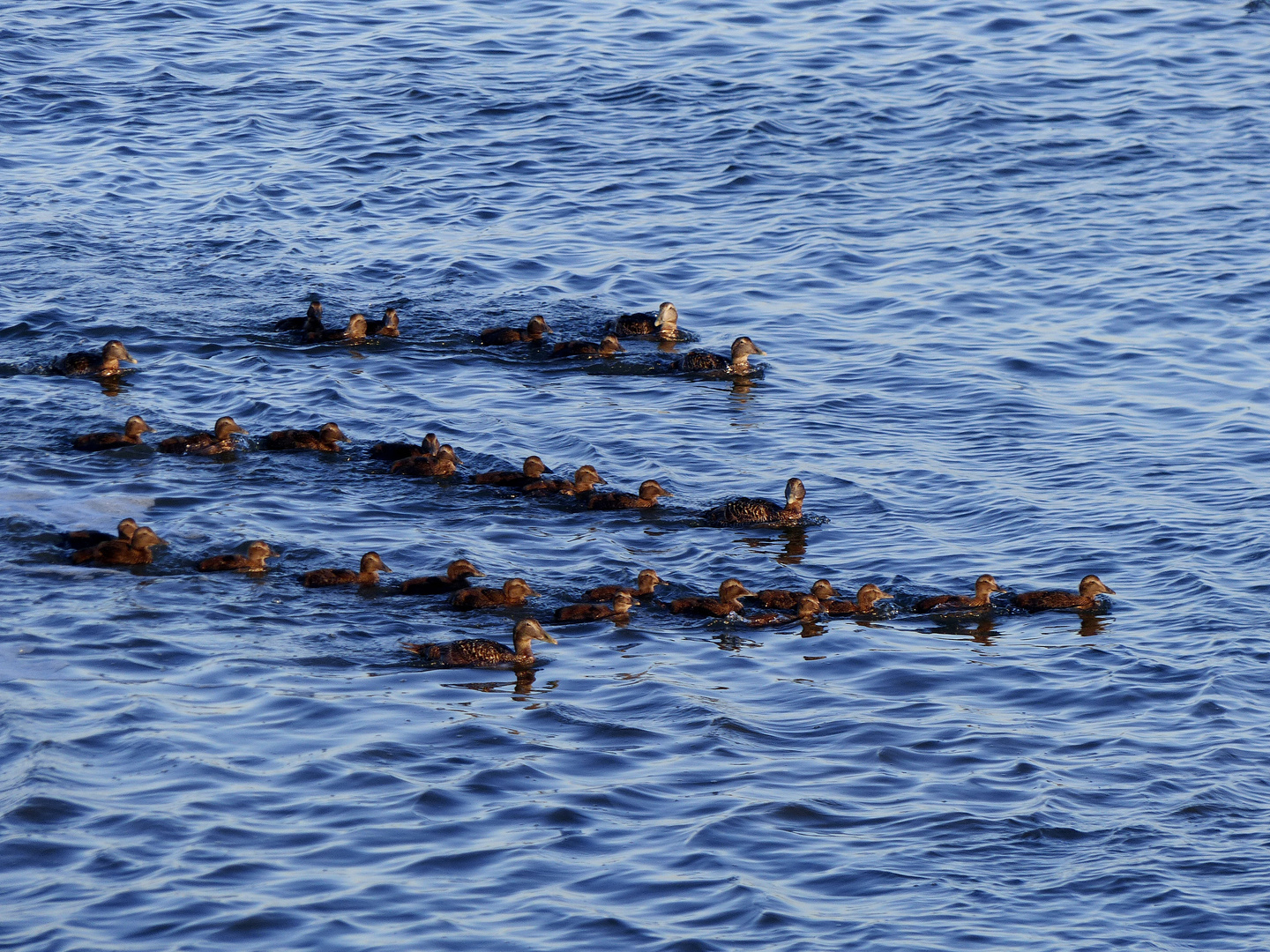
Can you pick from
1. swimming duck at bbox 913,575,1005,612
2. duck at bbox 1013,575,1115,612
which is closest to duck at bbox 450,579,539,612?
swimming duck at bbox 913,575,1005,612

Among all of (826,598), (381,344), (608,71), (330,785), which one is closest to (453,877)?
(330,785)

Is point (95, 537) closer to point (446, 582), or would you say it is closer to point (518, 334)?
point (446, 582)

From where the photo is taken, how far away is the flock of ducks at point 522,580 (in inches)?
441

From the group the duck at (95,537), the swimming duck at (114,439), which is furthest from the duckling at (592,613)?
the swimming duck at (114,439)

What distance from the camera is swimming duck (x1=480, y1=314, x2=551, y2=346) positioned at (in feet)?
52.9

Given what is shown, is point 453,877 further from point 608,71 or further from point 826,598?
point 608,71

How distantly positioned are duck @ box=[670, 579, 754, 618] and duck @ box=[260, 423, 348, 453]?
3.74 metres

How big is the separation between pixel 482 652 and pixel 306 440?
385 cm

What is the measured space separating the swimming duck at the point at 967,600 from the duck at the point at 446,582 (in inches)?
123

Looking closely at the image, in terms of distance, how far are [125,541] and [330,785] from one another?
135 inches

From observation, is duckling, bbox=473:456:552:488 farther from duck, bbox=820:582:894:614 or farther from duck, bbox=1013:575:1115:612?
duck, bbox=1013:575:1115:612

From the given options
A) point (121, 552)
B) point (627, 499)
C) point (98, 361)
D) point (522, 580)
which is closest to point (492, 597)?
point (522, 580)

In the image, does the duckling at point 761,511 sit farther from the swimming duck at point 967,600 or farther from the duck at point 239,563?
the duck at point 239,563

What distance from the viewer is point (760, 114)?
2225 cm
